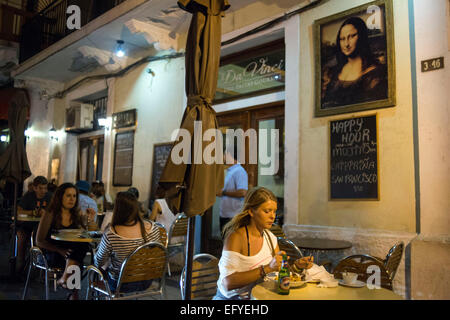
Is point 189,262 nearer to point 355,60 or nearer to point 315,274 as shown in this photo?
point 315,274

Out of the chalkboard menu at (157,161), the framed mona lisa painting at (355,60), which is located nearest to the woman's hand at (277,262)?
the framed mona lisa painting at (355,60)

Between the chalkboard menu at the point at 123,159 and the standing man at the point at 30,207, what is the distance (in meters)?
2.39

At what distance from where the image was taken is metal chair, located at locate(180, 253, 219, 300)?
287 cm

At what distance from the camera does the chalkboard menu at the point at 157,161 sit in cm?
786

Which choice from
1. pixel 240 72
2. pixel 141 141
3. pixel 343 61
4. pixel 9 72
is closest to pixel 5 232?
pixel 9 72

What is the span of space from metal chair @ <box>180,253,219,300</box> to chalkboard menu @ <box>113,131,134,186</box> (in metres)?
6.05

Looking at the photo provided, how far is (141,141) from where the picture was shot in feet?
28.2

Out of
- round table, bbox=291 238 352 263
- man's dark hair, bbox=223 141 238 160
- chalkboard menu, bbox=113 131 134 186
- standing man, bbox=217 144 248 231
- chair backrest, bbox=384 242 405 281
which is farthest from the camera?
chalkboard menu, bbox=113 131 134 186

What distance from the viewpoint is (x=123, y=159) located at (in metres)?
9.05

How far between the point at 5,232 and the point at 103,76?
6181mm

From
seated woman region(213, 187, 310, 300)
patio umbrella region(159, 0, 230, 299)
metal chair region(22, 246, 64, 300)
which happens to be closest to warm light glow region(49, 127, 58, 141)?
metal chair region(22, 246, 64, 300)

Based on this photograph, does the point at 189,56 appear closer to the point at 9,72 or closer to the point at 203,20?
the point at 203,20

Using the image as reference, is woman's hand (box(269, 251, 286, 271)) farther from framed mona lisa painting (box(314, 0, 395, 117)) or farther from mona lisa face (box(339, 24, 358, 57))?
mona lisa face (box(339, 24, 358, 57))

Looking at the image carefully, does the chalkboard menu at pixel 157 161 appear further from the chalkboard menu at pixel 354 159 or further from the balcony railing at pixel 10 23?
the balcony railing at pixel 10 23
